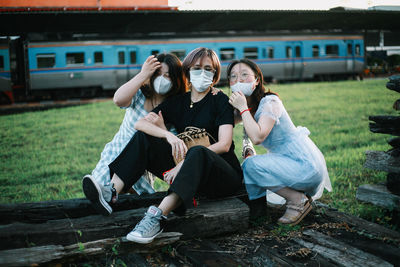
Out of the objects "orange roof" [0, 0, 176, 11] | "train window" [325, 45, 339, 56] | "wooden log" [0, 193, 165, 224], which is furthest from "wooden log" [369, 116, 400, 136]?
"train window" [325, 45, 339, 56]

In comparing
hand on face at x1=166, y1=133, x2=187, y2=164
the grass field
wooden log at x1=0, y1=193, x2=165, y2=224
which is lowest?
the grass field

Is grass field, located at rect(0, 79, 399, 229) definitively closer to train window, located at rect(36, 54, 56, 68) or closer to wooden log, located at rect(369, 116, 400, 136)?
wooden log, located at rect(369, 116, 400, 136)

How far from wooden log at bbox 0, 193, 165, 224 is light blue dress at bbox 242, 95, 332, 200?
3.21ft

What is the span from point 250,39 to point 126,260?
56.4 ft

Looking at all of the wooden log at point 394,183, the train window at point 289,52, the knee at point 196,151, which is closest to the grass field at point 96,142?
→ the wooden log at point 394,183

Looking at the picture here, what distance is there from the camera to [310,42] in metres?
19.8

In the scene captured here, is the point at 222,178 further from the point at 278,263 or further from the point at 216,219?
the point at 278,263

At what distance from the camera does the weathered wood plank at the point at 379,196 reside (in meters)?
3.14

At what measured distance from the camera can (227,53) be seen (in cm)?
1827

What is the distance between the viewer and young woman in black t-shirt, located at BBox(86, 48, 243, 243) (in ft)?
8.52

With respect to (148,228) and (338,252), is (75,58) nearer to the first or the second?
(148,228)

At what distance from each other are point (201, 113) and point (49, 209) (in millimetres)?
1404

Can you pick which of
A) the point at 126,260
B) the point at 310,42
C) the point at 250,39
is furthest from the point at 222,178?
the point at 310,42

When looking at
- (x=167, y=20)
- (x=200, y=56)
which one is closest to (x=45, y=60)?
(x=167, y=20)
